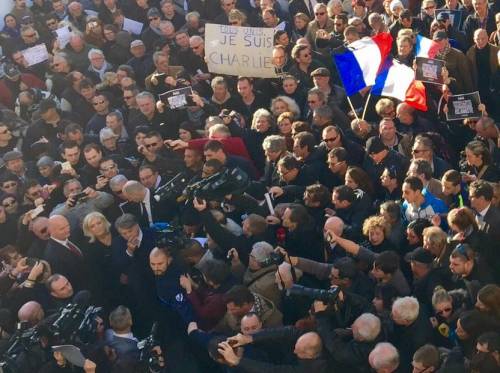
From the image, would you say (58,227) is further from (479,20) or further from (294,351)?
(479,20)

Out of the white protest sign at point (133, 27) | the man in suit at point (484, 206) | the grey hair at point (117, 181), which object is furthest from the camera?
the white protest sign at point (133, 27)

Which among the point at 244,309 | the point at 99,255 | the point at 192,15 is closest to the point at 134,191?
the point at 99,255

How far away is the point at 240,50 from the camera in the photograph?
10.6 meters

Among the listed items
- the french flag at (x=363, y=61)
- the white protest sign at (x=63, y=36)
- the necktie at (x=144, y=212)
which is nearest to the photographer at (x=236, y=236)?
the necktie at (x=144, y=212)

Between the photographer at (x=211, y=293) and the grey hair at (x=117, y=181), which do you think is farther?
the grey hair at (x=117, y=181)

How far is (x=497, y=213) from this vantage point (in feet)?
22.8

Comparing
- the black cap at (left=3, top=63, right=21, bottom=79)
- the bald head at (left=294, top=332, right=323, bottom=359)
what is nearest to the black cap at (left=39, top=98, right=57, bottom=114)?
the black cap at (left=3, top=63, right=21, bottom=79)

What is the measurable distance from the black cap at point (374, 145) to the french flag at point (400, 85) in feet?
2.50

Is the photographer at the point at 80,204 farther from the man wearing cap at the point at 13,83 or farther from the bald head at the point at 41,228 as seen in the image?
the man wearing cap at the point at 13,83

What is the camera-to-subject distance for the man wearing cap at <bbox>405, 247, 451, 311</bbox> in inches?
254

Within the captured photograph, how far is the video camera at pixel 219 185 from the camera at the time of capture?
7477 mm

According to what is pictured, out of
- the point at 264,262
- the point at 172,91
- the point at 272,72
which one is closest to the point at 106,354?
the point at 264,262

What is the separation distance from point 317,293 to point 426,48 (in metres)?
4.12

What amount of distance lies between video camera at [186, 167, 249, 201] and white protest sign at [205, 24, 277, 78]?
3068mm
